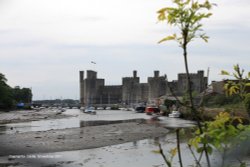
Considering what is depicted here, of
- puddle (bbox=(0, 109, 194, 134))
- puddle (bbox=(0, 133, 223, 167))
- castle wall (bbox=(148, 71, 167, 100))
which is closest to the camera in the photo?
puddle (bbox=(0, 133, 223, 167))

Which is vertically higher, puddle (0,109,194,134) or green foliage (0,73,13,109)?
green foliage (0,73,13,109)

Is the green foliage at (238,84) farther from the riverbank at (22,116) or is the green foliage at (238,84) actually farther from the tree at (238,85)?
the riverbank at (22,116)

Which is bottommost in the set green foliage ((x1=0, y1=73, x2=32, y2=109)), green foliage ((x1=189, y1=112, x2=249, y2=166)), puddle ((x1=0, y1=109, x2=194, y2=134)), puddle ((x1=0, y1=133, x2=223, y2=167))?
puddle ((x1=0, y1=109, x2=194, y2=134))

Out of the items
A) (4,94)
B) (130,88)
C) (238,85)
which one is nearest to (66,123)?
(4,94)

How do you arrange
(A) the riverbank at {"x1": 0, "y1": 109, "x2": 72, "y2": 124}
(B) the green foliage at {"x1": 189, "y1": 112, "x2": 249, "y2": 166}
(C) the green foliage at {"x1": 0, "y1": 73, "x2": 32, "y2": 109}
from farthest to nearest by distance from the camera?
(C) the green foliage at {"x1": 0, "y1": 73, "x2": 32, "y2": 109}, (A) the riverbank at {"x1": 0, "y1": 109, "x2": 72, "y2": 124}, (B) the green foliage at {"x1": 189, "y1": 112, "x2": 249, "y2": 166}

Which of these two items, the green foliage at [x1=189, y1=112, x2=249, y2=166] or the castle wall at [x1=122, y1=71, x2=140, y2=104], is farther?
the castle wall at [x1=122, y1=71, x2=140, y2=104]

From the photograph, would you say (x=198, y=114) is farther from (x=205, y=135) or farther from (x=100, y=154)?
(x=100, y=154)

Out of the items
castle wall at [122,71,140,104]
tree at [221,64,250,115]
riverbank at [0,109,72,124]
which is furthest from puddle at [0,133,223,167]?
castle wall at [122,71,140,104]

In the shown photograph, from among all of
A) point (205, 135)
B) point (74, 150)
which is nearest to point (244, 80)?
point (205, 135)

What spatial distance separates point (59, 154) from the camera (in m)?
27.2

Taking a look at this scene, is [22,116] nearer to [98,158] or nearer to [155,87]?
[98,158]

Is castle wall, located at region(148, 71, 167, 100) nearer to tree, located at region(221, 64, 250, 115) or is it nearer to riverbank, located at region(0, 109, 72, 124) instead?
riverbank, located at region(0, 109, 72, 124)

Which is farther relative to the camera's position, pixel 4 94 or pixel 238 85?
pixel 4 94

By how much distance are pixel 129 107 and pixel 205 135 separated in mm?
186003
